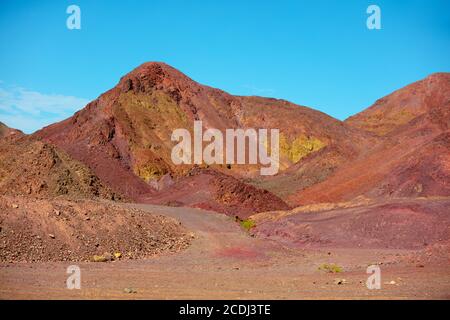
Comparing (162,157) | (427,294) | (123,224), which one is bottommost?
(427,294)

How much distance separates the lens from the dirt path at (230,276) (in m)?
12.4

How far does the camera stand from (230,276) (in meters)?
17.5

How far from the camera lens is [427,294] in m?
12.6

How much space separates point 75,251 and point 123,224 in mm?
3751

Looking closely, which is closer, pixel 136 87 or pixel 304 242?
pixel 304 242

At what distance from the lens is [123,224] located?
23.9 meters

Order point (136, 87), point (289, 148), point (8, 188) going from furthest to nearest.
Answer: point (289, 148) < point (136, 87) < point (8, 188)

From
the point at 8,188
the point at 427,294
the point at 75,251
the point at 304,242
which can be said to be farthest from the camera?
the point at 8,188

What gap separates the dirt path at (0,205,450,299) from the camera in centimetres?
1243

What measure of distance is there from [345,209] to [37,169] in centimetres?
1982

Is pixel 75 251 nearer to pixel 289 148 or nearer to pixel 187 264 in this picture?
pixel 187 264

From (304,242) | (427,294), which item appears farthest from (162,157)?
(427,294)
